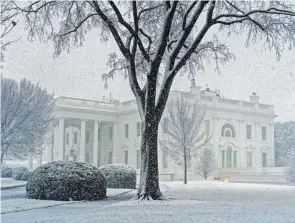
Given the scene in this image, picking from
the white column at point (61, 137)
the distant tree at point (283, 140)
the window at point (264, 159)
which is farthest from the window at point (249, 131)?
the white column at point (61, 137)

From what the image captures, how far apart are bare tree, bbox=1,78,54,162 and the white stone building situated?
11.7 metres

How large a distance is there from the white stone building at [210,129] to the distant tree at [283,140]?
1517mm

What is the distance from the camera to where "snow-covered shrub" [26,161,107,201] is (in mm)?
9406

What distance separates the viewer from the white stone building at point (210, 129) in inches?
1379

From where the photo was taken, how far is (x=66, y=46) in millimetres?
11375

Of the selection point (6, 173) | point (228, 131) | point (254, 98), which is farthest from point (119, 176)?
point (254, 98)

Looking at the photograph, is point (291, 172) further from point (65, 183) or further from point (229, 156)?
point (65, 183)

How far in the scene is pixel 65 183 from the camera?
9.42 metres

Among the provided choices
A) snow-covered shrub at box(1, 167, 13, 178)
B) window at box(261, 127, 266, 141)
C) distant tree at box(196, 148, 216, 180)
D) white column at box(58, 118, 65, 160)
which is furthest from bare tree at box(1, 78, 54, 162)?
window at box(261, 127, 266, 141)

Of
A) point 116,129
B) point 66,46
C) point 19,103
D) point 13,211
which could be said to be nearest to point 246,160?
point 116,129

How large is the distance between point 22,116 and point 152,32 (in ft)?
32.9

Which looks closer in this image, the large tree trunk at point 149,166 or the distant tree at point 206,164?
the large tree trunk at point 149,166

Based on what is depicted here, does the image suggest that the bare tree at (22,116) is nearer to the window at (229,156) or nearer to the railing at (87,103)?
the railing at (87,103)

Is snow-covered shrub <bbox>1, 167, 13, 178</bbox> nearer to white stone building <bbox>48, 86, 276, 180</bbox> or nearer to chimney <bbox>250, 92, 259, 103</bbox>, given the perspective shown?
white stone building <bbox>48, 86, 276, 180</bbox>
